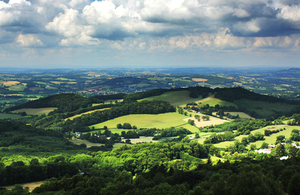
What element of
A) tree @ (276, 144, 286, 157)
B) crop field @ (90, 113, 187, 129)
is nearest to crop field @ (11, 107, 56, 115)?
crop field @ (90, 113, 187, 129)

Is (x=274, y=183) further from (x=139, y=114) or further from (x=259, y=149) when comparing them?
(x=139, y=114)

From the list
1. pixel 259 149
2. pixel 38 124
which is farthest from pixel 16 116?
pixel 259 149

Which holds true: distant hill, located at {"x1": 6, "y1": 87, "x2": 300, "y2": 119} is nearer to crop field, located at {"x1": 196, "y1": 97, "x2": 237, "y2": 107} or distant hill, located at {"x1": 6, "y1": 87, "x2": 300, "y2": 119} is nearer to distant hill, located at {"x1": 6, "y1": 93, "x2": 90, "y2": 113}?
distant hill, located at {"x1": 6, "y1": 93, "x2": 90, "y2": 113}

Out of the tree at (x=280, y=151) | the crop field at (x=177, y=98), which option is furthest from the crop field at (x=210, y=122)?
the tree at (x=280, y=151)

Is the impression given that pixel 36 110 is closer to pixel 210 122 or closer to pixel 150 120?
pixel 150 120

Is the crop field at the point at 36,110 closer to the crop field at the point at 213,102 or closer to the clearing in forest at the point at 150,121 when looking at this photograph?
the clearing in forest at the point at 150,121

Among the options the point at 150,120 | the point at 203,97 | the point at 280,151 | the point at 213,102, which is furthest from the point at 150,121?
the point at 280,151
